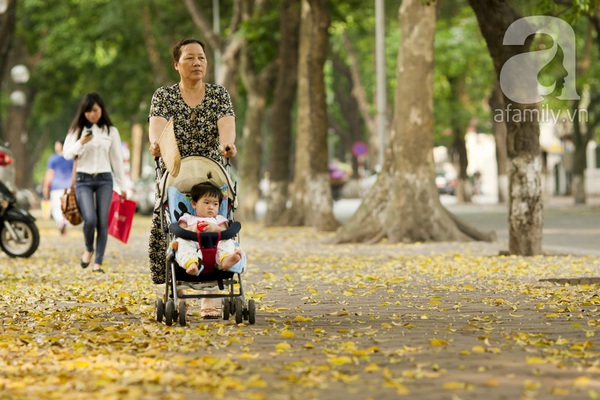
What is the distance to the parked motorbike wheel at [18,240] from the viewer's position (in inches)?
746

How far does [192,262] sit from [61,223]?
1729cm

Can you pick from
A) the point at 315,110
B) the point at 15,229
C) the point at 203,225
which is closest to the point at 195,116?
the point at 203,225

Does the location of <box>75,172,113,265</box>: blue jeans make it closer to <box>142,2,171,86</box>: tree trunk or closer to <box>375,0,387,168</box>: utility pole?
<box>375,0,387,168</box>: utility pole

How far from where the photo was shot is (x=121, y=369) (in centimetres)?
744

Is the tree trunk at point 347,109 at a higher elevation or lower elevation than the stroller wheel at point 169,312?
higher

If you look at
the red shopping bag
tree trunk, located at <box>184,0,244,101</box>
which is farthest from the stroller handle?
tree trunk, located at <box>184,0,244,101</box>

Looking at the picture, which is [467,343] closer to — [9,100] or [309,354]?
[309,354]

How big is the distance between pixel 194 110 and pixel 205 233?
1.08 meters

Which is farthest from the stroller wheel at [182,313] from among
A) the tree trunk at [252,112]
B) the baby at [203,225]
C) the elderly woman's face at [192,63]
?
the tree trunk at [252,112]

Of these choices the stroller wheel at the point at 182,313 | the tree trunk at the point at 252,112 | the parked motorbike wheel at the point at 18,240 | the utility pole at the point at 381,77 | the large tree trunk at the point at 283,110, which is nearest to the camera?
the stroller wheel at the point at 182,313

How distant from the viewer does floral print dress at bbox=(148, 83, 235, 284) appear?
32.4 feet

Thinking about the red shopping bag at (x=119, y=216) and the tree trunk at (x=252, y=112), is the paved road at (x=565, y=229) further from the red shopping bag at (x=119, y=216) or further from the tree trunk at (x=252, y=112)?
the red shopping bag at (x=119, y=216)

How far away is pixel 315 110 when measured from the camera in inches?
1080

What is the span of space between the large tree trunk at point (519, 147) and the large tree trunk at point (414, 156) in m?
4.61
